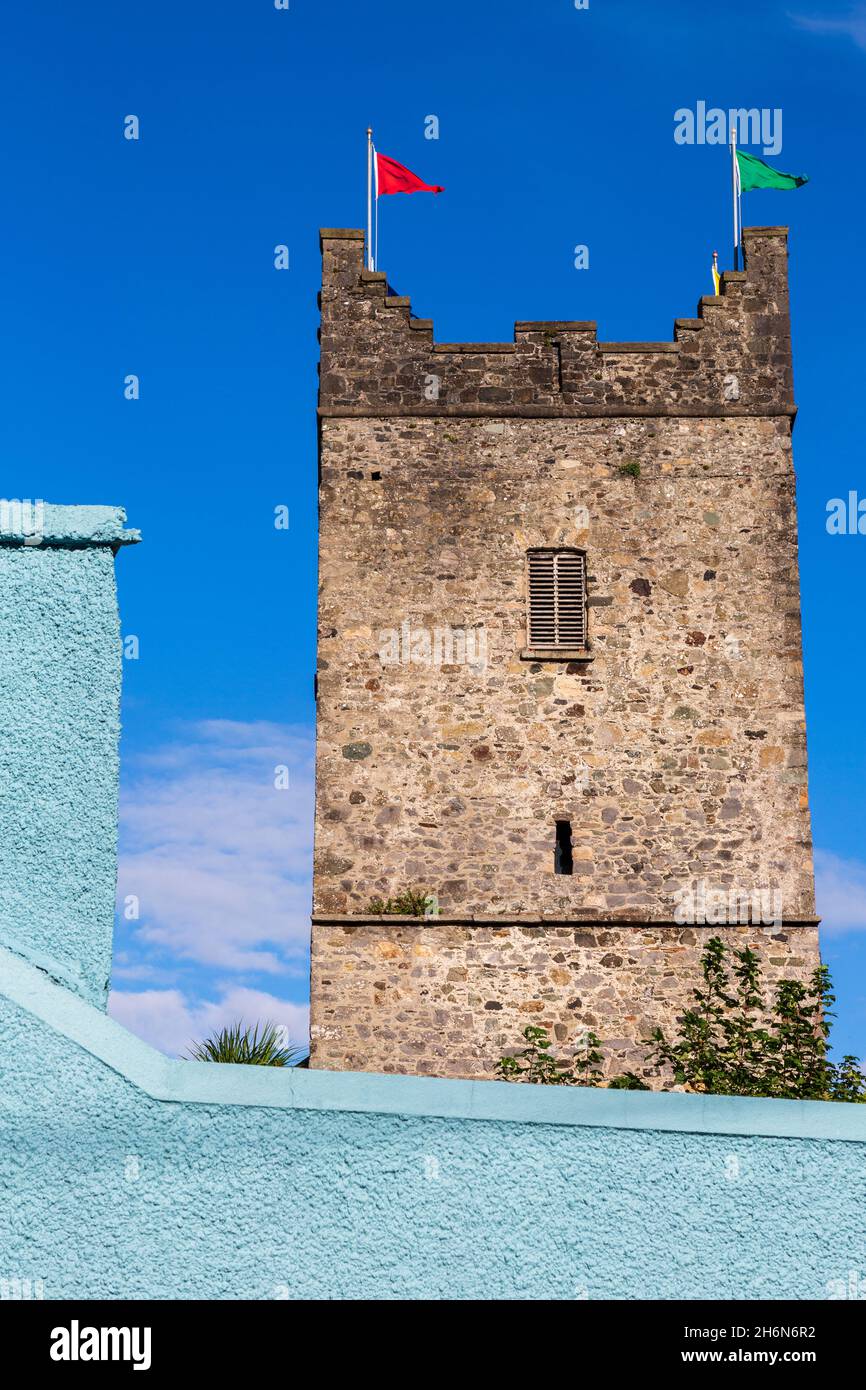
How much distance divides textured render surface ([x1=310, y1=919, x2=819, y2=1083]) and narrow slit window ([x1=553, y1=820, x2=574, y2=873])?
0.62 meters

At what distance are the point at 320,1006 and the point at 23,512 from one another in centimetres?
1155

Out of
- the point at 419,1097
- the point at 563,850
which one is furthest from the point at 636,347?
the point at 419,1097

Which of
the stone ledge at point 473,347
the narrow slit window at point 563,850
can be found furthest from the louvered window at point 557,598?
the stone ledge at point 473,347

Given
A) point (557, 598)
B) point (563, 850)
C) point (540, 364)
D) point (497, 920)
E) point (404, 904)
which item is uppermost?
point (540, 364)

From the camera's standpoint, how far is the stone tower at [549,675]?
64.7ft

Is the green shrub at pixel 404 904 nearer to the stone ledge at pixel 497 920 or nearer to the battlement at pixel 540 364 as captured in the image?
the stone ledge at pixel 497 920

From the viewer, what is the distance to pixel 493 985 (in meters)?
19.6

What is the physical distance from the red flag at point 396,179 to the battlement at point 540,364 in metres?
1.01

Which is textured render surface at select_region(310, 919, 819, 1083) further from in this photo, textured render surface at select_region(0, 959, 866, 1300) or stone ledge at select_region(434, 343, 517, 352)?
textured render surface at select_region(0, 959, 866, 1300)

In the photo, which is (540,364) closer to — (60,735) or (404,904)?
(404,904)

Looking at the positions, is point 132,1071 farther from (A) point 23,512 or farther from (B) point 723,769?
(B) point 723,769

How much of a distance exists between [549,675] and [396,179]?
6.25 m
